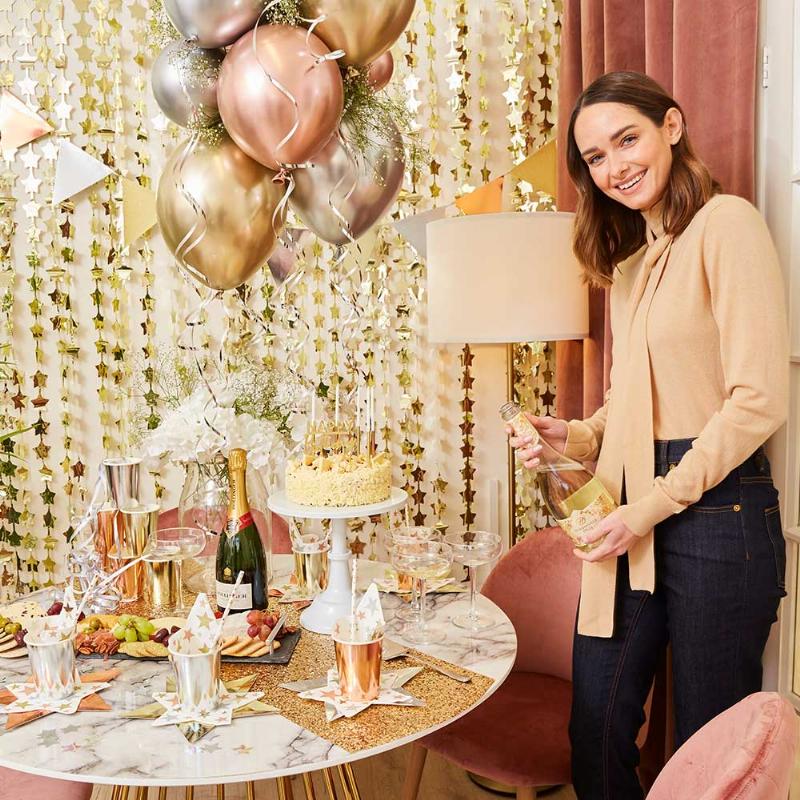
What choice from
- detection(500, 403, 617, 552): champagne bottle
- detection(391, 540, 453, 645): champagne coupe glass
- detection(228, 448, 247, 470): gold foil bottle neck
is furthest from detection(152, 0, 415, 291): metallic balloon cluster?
detection(391, 540, 453, 645): champagne coupe glass

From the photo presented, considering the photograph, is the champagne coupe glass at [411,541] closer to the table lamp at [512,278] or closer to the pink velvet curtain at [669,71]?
the table lamp at [512,278]

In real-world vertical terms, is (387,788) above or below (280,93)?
below

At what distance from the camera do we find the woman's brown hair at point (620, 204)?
1550 millimetres

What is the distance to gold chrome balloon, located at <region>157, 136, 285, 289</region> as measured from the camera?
5.07ft

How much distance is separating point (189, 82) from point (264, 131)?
0.24m

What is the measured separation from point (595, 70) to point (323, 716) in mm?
1964

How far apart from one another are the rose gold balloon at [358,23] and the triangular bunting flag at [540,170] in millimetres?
1410

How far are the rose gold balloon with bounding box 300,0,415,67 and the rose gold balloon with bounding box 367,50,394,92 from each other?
26cm

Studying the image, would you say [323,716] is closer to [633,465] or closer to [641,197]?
[633,465]

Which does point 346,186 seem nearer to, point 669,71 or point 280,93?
point 280,93

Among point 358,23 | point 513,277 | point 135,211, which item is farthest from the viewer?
point 135,211

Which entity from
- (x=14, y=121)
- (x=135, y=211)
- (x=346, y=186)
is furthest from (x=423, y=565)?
(x=14, y=121)

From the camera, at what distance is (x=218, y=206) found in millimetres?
1540

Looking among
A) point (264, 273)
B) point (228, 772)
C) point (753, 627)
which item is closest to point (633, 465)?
point (753, 627)
